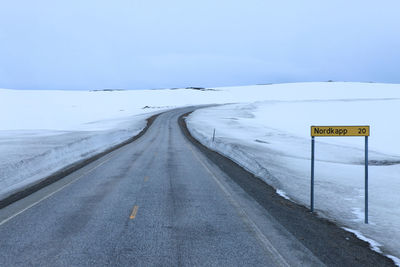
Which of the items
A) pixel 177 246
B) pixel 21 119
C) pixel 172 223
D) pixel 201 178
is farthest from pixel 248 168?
pixel 21 119

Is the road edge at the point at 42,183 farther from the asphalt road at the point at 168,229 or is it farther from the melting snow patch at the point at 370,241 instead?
the melting snow patch at the point at 370,241

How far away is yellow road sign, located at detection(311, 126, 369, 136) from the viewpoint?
9.00 meters

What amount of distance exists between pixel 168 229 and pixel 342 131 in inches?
206

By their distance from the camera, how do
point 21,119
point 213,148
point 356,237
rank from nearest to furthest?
1. point 356,237
2. point 213,148
3. point 21,119

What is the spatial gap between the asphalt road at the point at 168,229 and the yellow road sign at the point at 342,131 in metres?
2.24

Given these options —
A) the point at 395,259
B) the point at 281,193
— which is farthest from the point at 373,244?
the point at 281,193

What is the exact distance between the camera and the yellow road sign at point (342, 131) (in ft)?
29.5

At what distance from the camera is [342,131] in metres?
9.28

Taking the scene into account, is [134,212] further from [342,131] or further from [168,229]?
[342,131]

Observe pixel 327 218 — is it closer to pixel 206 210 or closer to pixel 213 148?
pixel 206 210

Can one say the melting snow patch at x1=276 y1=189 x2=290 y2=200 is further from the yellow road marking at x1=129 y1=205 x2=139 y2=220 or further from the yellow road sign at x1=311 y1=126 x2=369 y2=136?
the yellow road marking at x1=129 y1=205 x2=139 y2=220

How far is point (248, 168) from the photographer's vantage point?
16984 millimetres

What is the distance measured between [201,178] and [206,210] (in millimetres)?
4734

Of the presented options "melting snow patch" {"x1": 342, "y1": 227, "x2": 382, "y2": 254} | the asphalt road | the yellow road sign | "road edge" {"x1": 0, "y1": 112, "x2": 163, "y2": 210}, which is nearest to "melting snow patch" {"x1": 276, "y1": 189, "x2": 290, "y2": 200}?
the asphalt road
